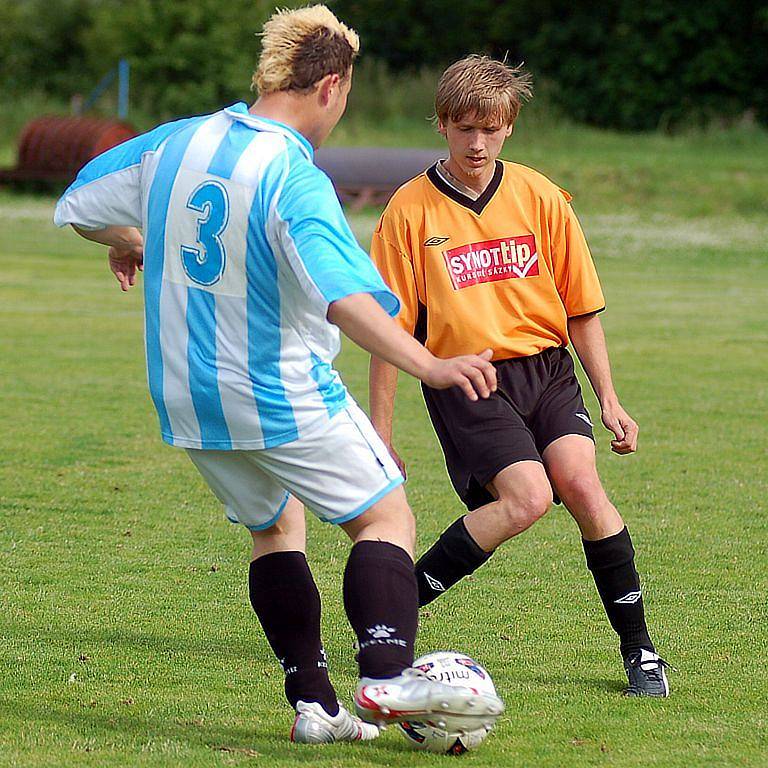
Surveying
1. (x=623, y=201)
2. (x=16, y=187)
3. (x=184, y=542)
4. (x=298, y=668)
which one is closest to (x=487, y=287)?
(x=298, y=668)

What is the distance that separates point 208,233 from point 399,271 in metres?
1.17

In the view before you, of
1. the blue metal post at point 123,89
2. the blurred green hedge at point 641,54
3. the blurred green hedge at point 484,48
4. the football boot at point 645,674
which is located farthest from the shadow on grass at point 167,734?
the blurred green hedge at point 641,54

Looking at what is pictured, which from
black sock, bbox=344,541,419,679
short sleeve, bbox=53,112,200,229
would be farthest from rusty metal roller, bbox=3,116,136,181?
black sock, bbox=344,541,419,679

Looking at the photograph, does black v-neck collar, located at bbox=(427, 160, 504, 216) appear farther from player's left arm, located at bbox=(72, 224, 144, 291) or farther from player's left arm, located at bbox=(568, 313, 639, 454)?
player's left arm, located at bbox=(72, 224, 144, 291)

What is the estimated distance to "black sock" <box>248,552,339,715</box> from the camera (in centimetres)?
386

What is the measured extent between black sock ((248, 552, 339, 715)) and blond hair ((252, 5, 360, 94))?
4.35 feet

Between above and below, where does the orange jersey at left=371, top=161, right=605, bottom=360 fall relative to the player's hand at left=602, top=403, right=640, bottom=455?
above

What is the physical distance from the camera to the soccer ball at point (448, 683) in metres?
3.67

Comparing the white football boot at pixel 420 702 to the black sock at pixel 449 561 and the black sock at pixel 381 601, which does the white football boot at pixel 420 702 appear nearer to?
the black sock at pixel 381 601

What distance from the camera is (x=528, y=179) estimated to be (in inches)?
181

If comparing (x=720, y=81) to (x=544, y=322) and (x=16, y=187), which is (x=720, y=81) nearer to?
(x=16, y=187)

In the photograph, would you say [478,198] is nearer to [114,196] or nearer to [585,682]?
[114,196]

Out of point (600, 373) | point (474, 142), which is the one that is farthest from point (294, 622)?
point (474, 142)

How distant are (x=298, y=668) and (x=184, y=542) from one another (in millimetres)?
2471
